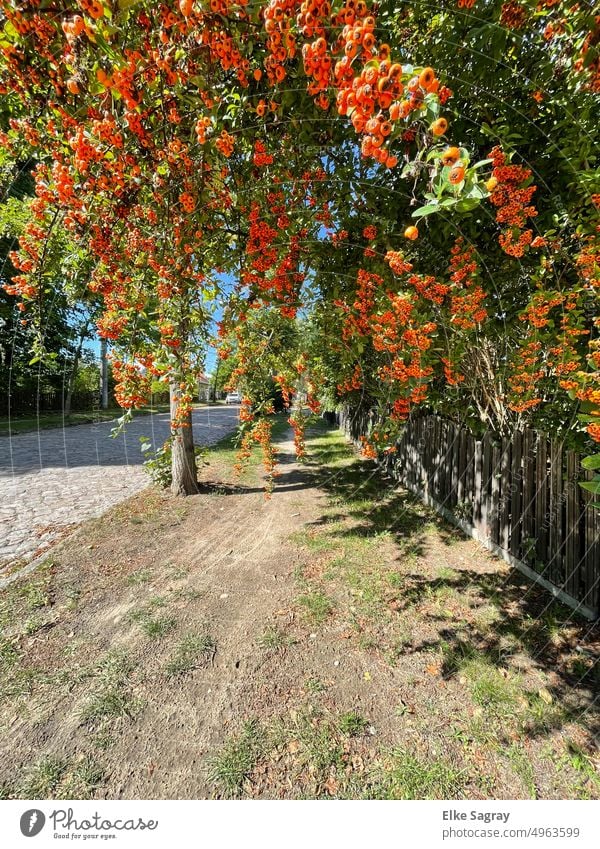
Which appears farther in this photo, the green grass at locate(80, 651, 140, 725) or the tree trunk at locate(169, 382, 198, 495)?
the tree trunk at locate(169, 382, 198, 495)

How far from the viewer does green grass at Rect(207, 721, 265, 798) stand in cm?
169

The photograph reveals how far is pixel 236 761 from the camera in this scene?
1.80m

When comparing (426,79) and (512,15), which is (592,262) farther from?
(426,79)

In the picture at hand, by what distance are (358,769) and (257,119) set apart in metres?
3.77

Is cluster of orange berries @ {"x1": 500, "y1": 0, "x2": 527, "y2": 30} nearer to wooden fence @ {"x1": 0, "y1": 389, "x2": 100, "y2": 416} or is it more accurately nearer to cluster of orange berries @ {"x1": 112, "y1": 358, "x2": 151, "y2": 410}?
cluster of orange berries @ {"x1": 112, "y1": 358, "x2": 151, "y2": 410}

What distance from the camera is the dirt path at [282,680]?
1744 millimetres

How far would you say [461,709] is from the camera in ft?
6.84

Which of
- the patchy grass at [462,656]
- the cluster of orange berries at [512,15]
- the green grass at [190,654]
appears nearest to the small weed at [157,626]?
the green grass at [190,654]

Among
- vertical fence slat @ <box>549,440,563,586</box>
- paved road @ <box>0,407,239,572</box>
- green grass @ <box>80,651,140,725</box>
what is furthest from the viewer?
paved road @ <box>0,407,239,572</box>

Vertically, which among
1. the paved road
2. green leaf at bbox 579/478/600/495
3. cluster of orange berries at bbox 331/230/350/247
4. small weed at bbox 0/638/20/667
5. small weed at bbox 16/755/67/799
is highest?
cluster of orange berries at bbox 331/230/350/247

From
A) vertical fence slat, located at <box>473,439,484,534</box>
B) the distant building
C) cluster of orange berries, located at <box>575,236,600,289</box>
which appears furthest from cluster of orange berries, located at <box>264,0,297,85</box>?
vertical fence slat, located at <box>473,439,484,534</box>

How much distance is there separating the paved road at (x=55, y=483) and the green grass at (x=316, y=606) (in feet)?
11.0
